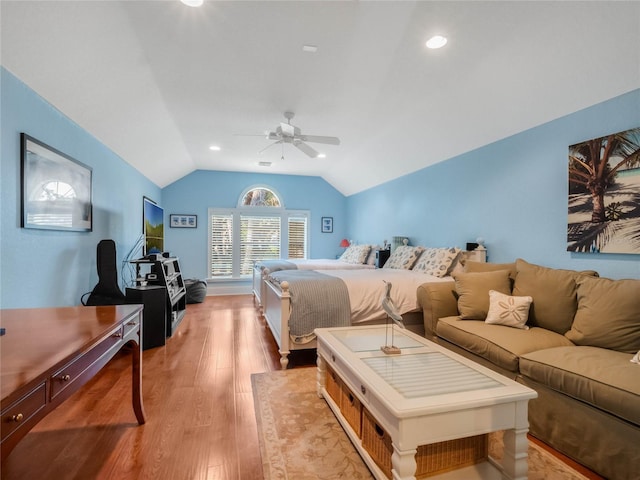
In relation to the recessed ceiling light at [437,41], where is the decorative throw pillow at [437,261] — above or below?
below

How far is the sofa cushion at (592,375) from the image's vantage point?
4.61 ft

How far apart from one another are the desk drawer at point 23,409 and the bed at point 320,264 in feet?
11.0

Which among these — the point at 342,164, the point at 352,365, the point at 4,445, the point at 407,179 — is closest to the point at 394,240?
the point at 407,179

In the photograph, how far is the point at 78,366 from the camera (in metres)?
1.22

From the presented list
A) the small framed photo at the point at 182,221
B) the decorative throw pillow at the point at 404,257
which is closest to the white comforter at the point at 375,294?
the decorative throw pillow at the point at 404,257

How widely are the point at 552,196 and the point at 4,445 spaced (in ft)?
11.8

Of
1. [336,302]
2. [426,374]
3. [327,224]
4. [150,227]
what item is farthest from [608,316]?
[327,224]

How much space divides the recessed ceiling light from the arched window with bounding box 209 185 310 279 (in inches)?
194

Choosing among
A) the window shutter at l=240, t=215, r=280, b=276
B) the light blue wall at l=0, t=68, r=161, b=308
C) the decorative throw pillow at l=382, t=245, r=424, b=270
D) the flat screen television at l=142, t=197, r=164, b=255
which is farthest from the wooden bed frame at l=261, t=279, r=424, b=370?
the window shutter at l=240, t=215, r=280, b=276

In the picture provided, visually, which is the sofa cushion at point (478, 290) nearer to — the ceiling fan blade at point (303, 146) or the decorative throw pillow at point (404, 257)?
the decorative throw pillow at point (404, 257)

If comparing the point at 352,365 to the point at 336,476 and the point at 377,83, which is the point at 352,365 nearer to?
the point at 336,476

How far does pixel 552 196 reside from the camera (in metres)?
2.71

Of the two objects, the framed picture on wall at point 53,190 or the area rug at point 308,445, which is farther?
the framed picture on wall at point 53,190

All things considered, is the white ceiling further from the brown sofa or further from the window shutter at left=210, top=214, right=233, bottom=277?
the window shutter at left=210, top=214, right=233, bottom=277
